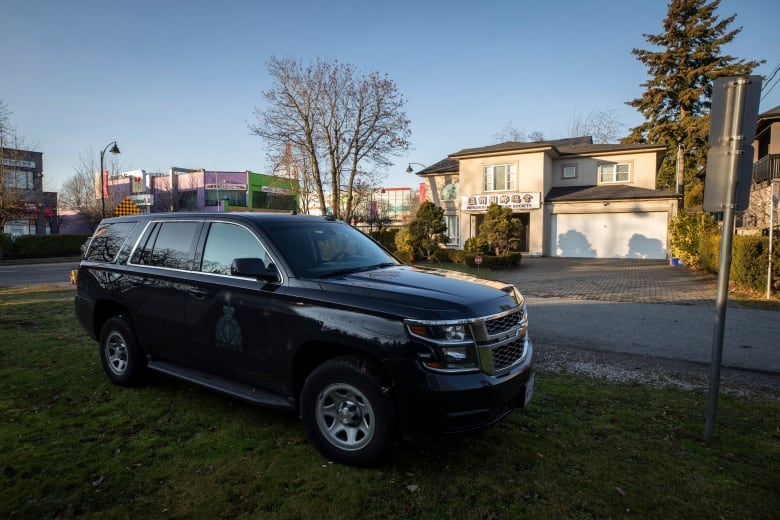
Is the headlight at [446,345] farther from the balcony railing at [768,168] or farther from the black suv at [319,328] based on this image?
the balcony railing at [768,168]

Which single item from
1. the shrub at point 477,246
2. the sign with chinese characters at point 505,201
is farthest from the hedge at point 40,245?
the shrub at point 477,246

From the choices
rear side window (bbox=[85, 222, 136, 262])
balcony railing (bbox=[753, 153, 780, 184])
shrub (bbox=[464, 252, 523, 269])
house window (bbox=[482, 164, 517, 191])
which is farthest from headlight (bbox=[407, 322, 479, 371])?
house window (bbox=[482, 164, 517, 191])

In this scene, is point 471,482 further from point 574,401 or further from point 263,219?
point 263,219

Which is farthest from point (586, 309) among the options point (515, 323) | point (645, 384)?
point (515, 323)

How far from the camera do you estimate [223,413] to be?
4348mm

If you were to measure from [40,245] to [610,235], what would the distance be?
119ft

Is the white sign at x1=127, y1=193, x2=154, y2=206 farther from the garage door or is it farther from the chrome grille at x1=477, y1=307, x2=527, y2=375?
the chrome grille at x1=477, y1=307, x2=527, y2=375

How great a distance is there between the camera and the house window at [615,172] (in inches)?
1117

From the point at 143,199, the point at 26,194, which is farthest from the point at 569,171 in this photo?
the point at 143,199

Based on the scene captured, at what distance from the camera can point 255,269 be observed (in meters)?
3.64

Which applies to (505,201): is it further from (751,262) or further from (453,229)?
(751,262)

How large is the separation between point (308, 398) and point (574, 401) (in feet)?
9.50

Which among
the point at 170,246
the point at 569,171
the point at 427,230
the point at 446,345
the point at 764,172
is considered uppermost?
the point at 569,171

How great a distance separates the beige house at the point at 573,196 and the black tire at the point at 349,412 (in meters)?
26.4
